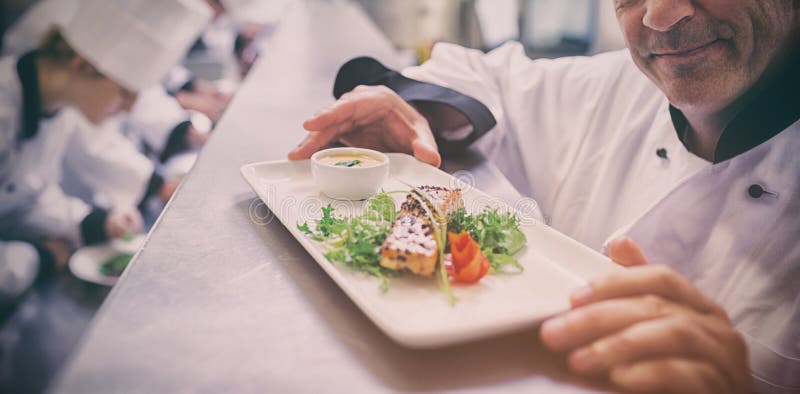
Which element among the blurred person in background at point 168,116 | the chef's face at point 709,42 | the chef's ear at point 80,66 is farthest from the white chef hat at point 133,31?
the chef's face at point 709,42

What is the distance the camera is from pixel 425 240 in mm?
772

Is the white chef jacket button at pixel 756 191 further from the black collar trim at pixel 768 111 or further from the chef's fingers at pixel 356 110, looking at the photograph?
the chef's fingers at pixel 356 110

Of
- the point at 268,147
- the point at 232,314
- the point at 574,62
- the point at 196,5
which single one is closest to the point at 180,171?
the point at 196,5

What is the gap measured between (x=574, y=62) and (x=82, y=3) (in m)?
2.16

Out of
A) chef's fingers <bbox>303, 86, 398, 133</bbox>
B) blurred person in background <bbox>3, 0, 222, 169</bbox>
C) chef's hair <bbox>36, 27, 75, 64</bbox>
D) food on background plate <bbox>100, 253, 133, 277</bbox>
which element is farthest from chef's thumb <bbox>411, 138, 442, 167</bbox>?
blurred person in background <bbox>3, 0, 222, 169</bbox>

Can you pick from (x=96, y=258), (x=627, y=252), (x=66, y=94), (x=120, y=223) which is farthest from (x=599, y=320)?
(x=66, y=94)

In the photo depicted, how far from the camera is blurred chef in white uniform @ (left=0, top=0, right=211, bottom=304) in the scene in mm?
2178

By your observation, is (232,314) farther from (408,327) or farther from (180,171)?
(180,171)

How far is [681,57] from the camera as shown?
128cm

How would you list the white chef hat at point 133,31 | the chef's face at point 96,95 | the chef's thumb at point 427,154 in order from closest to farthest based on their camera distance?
1. the chef's thumb at point 427,154
2. the white chef hat at point 133,31
3. the chef's face at point 96,95

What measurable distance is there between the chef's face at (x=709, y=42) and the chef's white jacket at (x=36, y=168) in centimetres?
263

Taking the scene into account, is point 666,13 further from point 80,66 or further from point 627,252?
point 80,66

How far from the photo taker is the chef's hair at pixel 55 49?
232 cm

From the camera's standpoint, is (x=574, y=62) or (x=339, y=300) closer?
(x=339, y=300)
